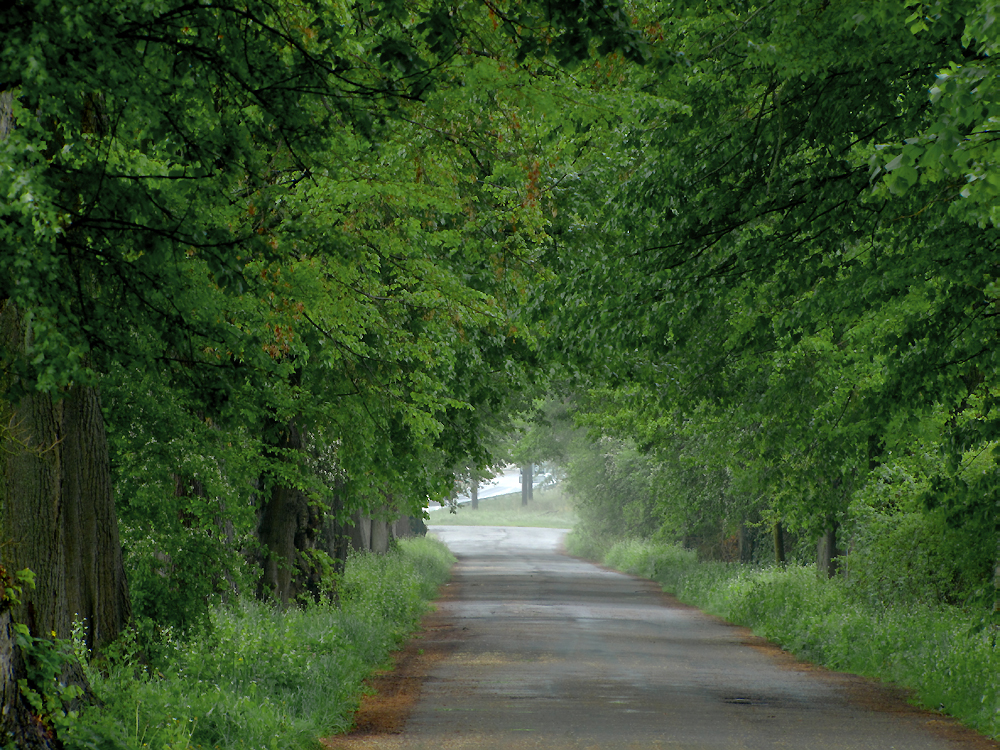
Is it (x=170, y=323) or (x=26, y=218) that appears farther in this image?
(x=170, y=323)

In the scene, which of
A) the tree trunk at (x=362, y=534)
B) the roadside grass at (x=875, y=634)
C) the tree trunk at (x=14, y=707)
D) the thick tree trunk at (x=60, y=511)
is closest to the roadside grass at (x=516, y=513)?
the tree trunk at (x=362, y=534)

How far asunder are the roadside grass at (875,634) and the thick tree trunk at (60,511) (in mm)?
7715

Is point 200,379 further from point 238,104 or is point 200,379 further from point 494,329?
point 494,329

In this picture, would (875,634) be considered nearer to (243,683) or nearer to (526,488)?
(243,683)

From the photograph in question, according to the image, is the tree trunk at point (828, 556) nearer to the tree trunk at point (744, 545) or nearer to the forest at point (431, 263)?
the forest at point (431, 263)

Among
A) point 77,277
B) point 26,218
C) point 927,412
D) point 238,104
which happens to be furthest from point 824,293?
point 26,218

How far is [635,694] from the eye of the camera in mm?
13094

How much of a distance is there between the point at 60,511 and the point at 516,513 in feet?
385

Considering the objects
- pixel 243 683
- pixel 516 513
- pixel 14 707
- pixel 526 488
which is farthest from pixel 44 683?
pixel 526 488

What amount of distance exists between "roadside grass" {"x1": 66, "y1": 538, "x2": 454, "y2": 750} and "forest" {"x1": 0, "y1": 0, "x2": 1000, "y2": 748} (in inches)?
13.2

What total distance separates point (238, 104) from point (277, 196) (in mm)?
2518

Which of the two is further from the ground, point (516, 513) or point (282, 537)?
point (282, 537)

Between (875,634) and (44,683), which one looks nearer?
(44,683)

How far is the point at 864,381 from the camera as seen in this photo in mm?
13633
